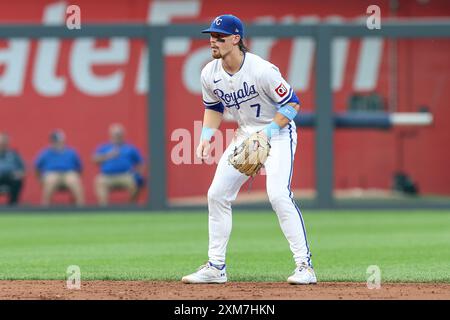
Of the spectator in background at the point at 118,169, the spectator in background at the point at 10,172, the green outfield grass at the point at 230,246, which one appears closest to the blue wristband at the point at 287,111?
the green outfield grass at the point at 230,246

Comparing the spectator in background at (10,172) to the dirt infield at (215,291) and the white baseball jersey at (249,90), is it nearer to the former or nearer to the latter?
the dirt infield at (215,291)

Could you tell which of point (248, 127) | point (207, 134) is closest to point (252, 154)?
point (248, 127)

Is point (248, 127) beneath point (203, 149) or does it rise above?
above

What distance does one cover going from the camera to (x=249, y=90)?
26.7 feet

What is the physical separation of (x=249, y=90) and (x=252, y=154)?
0.48 meters

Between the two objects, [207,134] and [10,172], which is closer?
[207,134]

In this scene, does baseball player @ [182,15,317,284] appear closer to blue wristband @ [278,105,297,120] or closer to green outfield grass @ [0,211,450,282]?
blue wristband @ [278,105,297,120]

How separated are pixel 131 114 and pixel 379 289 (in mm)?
12896

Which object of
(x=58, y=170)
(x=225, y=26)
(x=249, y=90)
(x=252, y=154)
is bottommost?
(x=252, y=154)

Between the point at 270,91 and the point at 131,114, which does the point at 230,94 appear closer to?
the point at 270,91

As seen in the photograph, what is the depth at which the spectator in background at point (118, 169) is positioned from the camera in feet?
61.7

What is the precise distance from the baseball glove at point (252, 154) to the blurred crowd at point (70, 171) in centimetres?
1074

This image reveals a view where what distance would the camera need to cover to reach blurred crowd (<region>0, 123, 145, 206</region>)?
61.4 ft

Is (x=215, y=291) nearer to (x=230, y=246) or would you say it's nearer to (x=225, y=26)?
(x=225, y=26)
